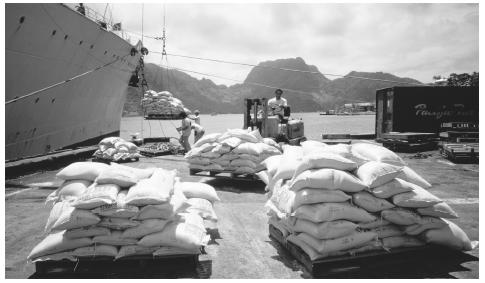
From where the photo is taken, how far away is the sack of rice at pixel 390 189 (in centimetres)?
330

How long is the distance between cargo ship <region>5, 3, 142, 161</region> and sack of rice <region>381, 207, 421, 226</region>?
27.4ft

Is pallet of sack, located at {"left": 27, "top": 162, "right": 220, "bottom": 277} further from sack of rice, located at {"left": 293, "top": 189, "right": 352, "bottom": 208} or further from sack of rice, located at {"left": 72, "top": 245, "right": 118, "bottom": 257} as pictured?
sack of rice, located at {"left": 293, "top": 189, "right": 352, "bottom": 208}

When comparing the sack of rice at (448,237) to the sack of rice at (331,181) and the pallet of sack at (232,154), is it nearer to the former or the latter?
the sack of rice at (331,181)

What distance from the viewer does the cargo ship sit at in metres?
10.5

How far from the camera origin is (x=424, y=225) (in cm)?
336

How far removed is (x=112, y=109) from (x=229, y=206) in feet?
63.5

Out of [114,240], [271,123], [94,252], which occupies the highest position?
[271,123]

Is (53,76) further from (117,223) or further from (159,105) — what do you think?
(117,223)

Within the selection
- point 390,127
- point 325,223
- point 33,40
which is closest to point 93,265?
point 325,223

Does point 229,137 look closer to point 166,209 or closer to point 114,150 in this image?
point 166,209

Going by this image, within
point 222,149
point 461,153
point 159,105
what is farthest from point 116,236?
point 159,105

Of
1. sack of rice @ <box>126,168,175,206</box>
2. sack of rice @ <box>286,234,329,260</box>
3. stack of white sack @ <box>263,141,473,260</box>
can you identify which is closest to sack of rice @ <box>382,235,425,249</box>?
stack of white sack @ <box>263,141,473,260</box>

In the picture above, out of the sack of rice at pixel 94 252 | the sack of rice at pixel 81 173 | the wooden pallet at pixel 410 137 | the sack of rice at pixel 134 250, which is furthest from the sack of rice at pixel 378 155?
the wooden pallet at pixel 410 137

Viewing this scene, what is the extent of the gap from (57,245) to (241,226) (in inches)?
97.2
